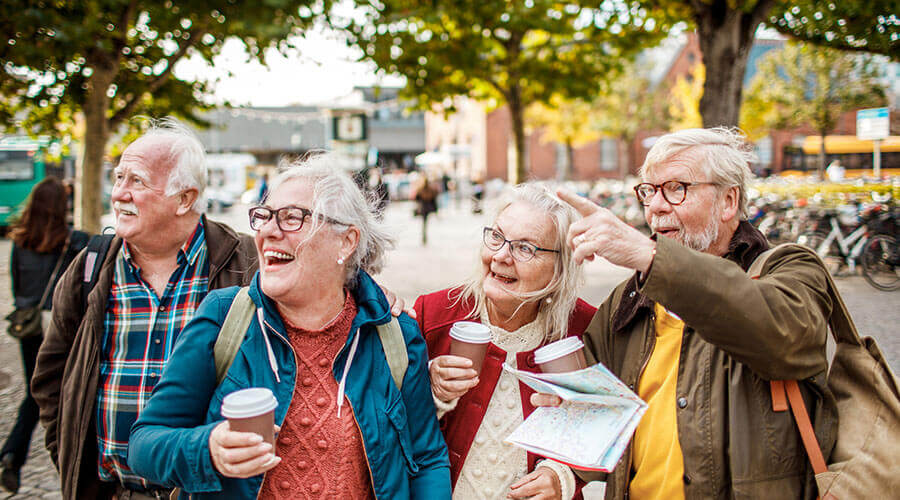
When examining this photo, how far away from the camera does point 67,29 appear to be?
17.3 ft

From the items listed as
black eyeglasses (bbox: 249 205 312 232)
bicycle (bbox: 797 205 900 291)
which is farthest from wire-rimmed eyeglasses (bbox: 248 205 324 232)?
bicycle (bbox: 797 205 900 291)

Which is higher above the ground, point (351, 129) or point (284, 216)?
point (351, 129)

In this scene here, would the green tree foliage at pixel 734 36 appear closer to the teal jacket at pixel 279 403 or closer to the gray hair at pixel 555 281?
the gray hair at pixel 555 281

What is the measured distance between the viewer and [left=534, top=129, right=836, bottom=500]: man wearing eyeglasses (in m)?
1.58

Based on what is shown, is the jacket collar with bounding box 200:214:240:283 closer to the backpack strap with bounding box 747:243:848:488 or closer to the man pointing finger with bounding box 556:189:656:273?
the man pointing finger with bounding box 556:189:656:273

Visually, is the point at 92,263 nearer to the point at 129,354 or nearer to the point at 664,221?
the point at 129,354

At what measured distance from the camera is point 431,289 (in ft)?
31.9

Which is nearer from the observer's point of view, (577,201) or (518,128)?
(577,201)

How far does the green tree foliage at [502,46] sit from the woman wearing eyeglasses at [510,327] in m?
6.20

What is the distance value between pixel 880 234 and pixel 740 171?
946cm

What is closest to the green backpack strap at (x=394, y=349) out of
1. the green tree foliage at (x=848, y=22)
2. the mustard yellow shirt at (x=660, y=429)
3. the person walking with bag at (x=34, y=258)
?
the mustard yellow shirt at (x=660, y=429)

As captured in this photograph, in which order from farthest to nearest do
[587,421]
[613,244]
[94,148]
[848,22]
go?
[94,148] < [848,22] < [587,421] < [613,244]

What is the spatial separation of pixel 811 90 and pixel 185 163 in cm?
2798

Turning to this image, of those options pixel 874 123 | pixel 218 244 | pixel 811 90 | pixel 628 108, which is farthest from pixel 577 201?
pixel 628 108
